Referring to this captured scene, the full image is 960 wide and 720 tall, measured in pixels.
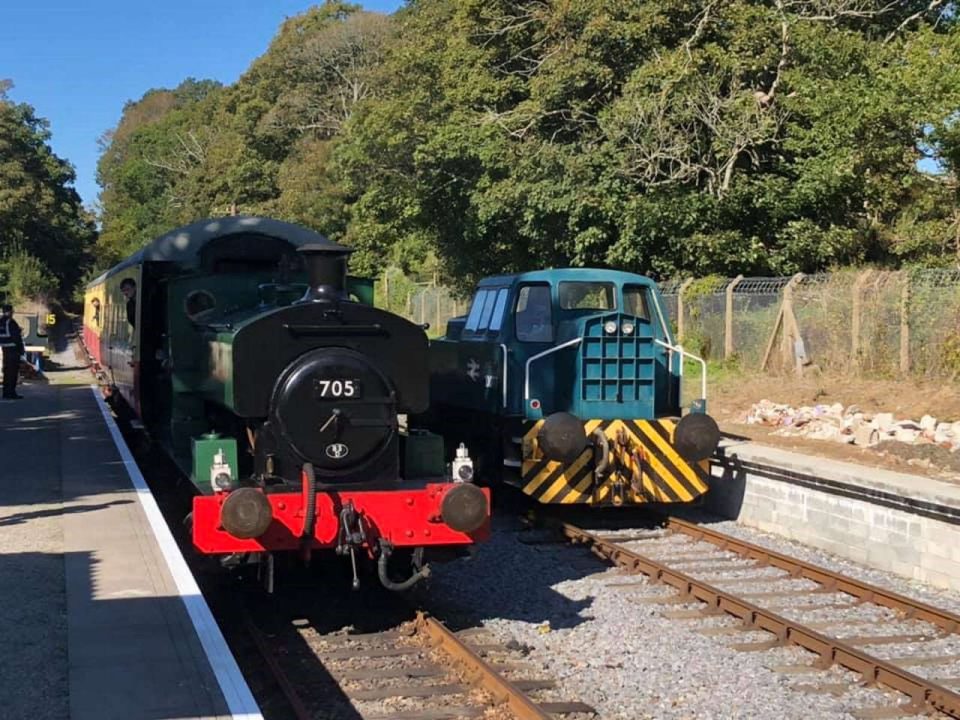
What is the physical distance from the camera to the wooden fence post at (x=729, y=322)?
767 inches

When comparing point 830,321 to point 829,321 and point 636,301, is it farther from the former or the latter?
point 636,301

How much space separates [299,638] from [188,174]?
73992 mm

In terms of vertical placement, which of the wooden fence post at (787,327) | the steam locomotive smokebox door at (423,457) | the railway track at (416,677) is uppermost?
the wooden fence post at (787,327)

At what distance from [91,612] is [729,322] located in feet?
49.3

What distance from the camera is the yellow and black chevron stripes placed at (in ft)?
35.4

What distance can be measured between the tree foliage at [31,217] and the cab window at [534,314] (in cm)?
4461

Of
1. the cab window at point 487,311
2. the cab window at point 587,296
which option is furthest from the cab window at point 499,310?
the cab window at point 587,296

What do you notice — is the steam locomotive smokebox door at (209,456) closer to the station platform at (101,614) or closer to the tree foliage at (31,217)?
the station platform at (101,614)

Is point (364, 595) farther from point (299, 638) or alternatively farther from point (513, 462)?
point (513, 462)

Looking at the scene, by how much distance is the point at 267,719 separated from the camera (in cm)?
586

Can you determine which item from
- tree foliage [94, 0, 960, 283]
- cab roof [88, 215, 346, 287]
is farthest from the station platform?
tree foliage [94, 0, 960, 283]

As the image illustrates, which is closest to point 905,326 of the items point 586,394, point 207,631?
point 586,394

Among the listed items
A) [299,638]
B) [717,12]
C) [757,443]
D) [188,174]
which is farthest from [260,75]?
[299,638]

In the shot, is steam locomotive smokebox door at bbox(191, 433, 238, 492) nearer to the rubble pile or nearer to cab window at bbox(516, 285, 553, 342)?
cab window at bbox(516, 285, 553, 342)
